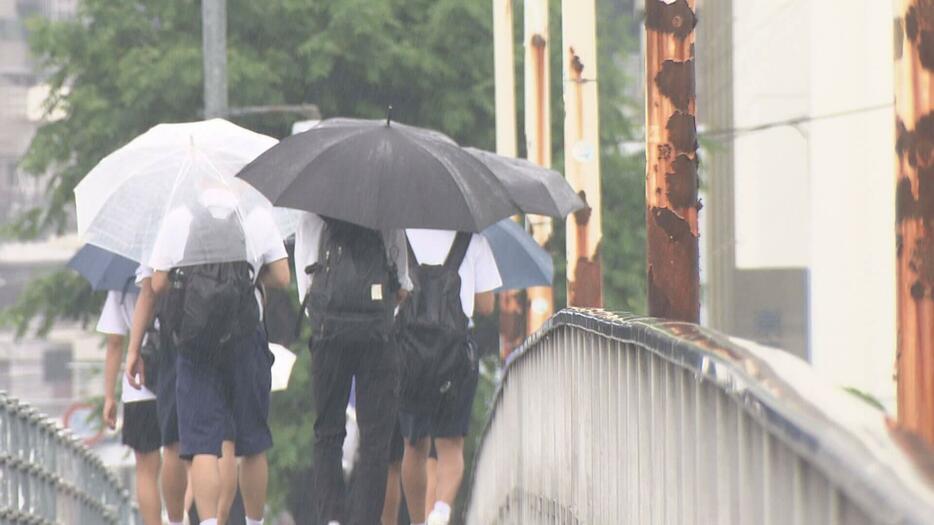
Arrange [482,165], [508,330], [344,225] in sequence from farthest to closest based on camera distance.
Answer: [508,330]
[482,165]
[344,225]

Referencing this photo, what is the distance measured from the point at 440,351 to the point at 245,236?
1006 millimetres

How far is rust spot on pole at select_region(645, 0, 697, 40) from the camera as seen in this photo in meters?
9.06

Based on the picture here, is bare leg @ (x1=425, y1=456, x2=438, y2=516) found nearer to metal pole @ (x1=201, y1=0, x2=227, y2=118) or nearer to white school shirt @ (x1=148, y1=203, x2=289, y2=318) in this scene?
white school shirt @ (x1=148, y1=203, x2=289, y2=318)

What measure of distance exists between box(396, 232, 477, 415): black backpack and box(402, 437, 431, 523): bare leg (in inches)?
6.5

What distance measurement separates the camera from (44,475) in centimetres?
1208

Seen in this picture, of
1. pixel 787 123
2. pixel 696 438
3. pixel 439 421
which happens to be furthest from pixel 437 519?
pixel 787 123

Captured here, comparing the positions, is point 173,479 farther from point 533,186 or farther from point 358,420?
point 533,186

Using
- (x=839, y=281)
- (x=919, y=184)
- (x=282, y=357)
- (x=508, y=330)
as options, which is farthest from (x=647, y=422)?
(x=839, y=281)

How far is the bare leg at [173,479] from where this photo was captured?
9.23 m

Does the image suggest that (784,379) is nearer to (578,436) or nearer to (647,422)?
(647,422)

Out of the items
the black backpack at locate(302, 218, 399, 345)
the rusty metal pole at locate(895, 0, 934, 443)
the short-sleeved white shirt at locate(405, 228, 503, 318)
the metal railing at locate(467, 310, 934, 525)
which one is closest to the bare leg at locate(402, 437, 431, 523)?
the metal railing at locate(467, 310, 934, 525)

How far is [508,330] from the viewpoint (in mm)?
23688

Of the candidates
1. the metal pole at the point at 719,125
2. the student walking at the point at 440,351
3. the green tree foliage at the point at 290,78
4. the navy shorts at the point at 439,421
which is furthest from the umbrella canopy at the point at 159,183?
the metal pole at the point at 719,125

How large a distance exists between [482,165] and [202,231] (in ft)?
3.66
